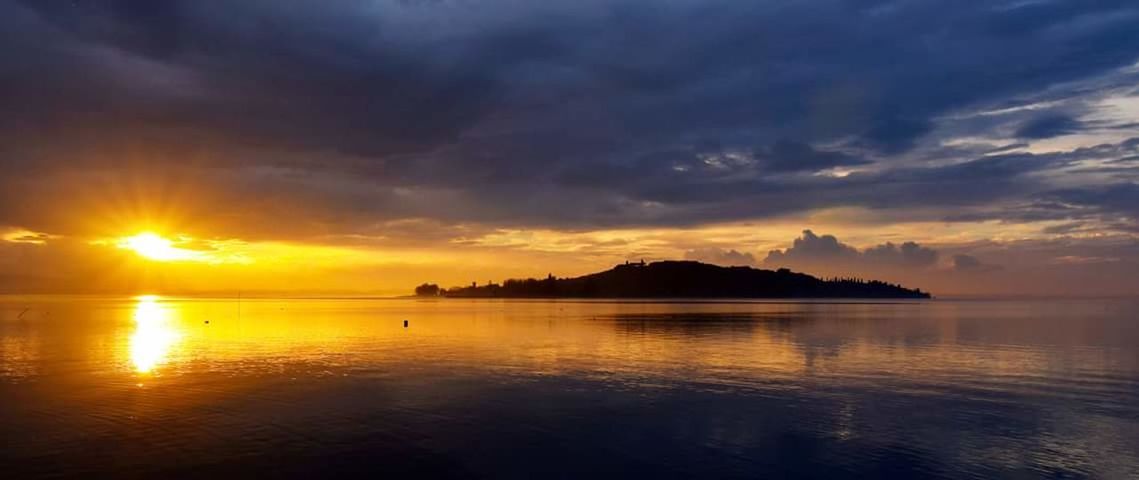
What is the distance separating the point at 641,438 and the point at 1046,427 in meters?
17.9

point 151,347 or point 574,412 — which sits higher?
point 151,347

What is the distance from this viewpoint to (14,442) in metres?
28.6

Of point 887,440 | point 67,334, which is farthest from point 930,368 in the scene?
point 67,334

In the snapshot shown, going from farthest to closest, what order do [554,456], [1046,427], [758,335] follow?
[758,335] → [1046,427] → [554,456]

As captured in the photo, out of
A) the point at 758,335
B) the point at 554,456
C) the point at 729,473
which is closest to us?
the point at 729,473

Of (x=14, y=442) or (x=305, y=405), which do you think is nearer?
(x=14, y=442)

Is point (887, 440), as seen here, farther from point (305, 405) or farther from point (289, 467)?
point (305, 405)

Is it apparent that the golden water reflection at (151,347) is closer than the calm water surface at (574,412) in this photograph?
No

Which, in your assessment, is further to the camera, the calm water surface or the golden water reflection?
the golden water reflection

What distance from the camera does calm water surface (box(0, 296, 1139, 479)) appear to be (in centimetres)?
2581

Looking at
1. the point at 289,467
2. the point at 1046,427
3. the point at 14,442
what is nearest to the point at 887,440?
the point at 1046,427

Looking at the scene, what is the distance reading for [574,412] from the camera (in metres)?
34.9

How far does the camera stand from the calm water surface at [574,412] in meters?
25.8

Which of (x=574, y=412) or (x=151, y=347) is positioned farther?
(x=151, y=347)
